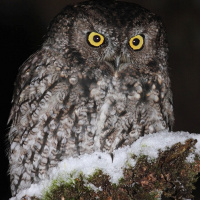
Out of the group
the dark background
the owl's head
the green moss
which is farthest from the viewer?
the dark background

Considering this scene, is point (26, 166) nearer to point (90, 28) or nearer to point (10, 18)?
point (90, 28)

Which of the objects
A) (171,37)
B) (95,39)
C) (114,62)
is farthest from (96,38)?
(171,37)

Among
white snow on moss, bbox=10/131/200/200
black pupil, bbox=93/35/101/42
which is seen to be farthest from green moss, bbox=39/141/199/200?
black pupil, bbox=93/35/101/42

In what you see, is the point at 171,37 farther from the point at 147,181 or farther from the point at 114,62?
the point at 147,181

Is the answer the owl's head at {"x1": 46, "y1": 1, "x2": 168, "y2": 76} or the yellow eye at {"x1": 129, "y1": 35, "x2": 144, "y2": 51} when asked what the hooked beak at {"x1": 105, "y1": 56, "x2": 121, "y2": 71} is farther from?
the yellow eye at {"x1": 129, "y1": 35, "x2": 144, "y2": 51}

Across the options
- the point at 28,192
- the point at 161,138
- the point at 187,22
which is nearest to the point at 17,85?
the point at 28,192
